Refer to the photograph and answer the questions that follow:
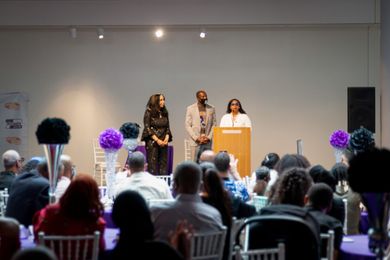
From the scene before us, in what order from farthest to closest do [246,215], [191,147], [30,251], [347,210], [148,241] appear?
[191,147] → [347,210] → [246,215] → [148,241] → [30,251]

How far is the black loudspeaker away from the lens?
11.9 m

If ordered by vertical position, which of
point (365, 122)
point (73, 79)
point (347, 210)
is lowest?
point (347, 210)

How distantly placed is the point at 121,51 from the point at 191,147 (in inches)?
88.8

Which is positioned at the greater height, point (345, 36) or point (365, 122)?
point (345, 36)

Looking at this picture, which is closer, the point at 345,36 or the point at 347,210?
the point at 347,210

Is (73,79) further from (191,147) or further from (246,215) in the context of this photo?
(246,215)

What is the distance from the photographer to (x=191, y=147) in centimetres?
1156

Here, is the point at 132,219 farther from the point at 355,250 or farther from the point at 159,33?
the point at 159,33

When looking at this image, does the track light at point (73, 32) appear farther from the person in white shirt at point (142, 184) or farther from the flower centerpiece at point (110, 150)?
the person in white shirt at point (142, 184)

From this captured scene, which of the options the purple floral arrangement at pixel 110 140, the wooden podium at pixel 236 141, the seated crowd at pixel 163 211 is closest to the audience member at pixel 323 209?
the seated crowd at pixel 163 211

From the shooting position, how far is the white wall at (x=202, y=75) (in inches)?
485

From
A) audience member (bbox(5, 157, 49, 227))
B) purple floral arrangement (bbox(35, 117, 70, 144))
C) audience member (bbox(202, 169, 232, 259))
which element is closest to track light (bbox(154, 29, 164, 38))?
audience member (bbox(5, 157, 49, 227))

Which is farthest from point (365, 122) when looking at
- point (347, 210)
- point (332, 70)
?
point (347, 210)

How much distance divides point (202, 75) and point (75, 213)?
8.36 metres
